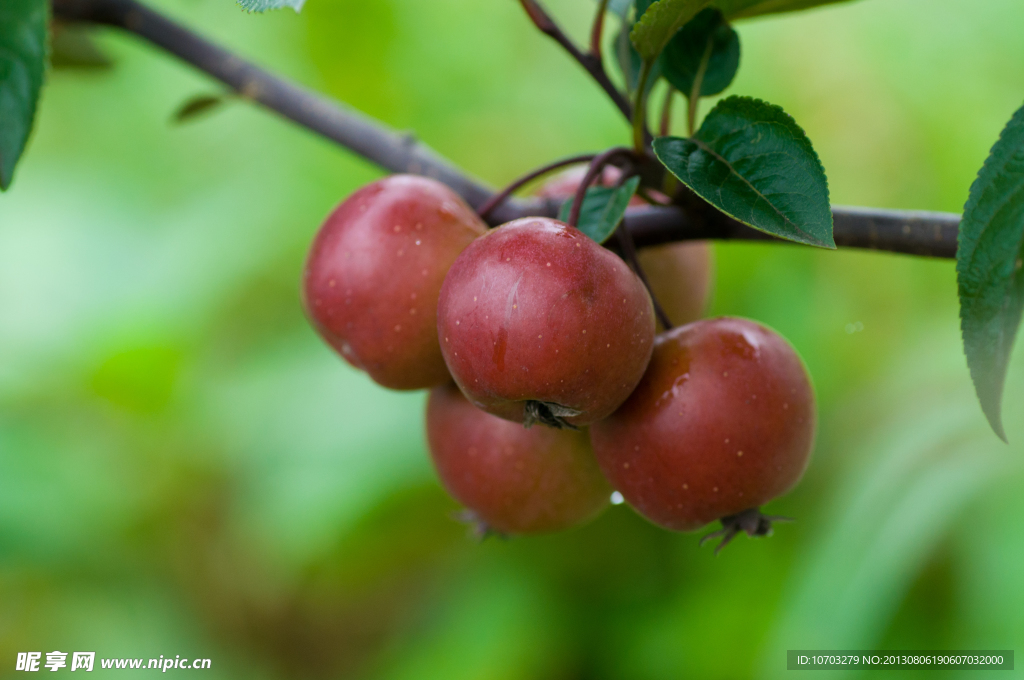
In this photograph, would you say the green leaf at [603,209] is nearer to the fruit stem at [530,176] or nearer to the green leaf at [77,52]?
the fruit stem at [530,176]

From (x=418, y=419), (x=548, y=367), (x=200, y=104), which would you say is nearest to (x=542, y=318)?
(x=548, y=367)

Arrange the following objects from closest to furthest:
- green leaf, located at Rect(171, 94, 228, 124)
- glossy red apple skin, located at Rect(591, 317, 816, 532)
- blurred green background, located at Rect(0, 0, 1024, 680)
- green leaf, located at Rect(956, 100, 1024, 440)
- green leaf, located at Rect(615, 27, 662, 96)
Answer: green leaf, located at Rect(956, 100, 1024, 440) → glossy red apple skin, located at Rect(591, 317, 816, 532) → green leaf, located at Rect(615, 27, 662, 96) → green leaf, located at Rect(171, 94, 228, 124) → blurred green background, located at Rect(0, 0, 1024, 680)

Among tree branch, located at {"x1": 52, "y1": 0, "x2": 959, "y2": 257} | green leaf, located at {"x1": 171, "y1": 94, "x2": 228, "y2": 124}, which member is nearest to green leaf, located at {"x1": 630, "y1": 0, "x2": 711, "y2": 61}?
tree branch, located at {"x1": 52, "y1": 0, "x2": 959, "y2": 257}

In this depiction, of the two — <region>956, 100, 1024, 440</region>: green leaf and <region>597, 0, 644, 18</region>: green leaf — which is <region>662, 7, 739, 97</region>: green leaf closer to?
<region>597, 0, 644, 18</region>: green leaf

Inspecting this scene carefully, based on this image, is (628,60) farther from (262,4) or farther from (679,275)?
(262,4)

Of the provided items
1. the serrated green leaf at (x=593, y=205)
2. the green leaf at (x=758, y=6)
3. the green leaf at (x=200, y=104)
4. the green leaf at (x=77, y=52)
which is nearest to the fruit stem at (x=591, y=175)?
the serrated green leaf at (x=593, y=205)

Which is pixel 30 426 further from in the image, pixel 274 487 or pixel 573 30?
pixel 573 30
